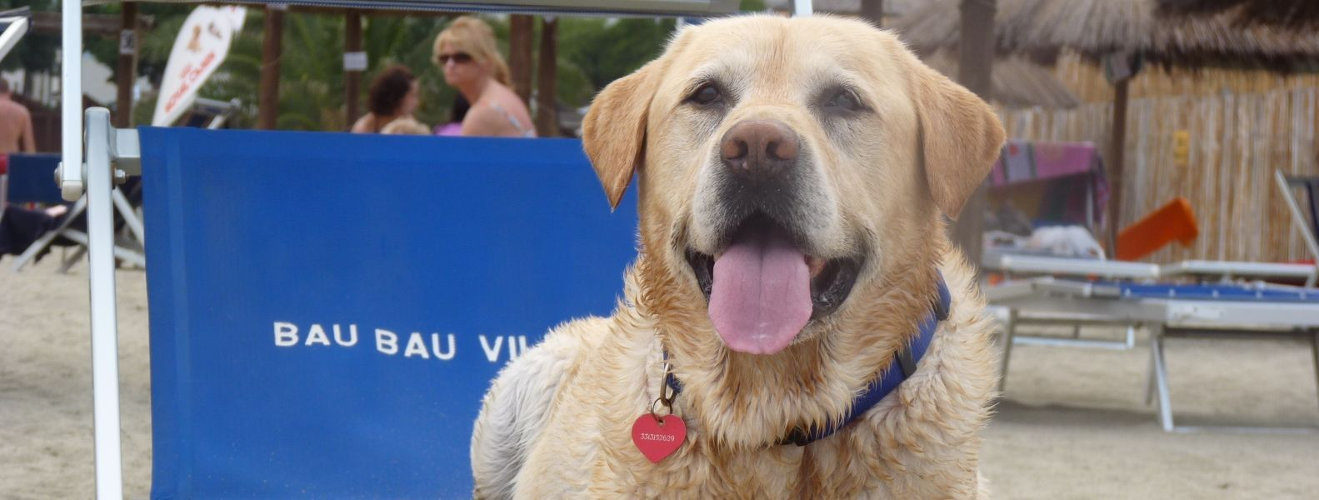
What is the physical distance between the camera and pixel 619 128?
7.79ft

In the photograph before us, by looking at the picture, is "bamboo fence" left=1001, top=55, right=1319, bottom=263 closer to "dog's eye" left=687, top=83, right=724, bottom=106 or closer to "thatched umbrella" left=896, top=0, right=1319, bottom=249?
"thatched umbrella" left=896, top=0, right=1319, bottom=249

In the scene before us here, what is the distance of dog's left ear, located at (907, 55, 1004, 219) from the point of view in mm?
2186

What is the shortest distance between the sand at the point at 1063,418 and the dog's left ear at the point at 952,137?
249 centimetres

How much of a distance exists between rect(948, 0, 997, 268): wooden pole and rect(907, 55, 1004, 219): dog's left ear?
5603mm

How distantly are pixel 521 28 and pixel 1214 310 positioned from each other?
518 cm

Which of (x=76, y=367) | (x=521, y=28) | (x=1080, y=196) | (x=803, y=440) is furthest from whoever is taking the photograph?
(x=1080, y=196)

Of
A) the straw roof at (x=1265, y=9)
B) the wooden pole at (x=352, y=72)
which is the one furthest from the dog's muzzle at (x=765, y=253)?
the straw roof at (x=1265, y=9)

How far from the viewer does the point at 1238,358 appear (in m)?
9.43

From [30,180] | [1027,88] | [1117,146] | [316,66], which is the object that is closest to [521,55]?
[30,180]

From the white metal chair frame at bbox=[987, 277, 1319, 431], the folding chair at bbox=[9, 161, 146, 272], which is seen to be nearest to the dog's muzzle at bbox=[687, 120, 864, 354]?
the white metal chair frame at bbox=[987, 277, 1319, 431]

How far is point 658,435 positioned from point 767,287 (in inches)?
12.2

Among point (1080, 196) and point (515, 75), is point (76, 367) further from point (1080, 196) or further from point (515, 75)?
point (1080, 196)

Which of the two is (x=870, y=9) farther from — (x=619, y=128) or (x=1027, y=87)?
(x=1027, y=87)

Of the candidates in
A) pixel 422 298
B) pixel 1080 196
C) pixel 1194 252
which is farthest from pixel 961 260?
pixel 1194 252
